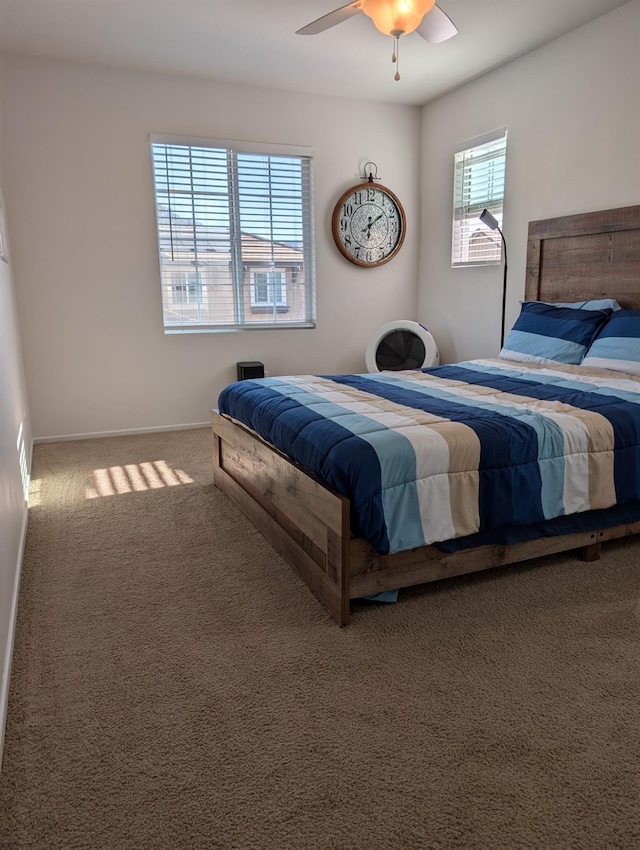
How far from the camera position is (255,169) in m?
4.66

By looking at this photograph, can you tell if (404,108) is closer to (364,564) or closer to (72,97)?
(72,97)

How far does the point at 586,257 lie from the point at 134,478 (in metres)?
3.15

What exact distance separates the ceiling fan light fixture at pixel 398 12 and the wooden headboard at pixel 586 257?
1704 millimetres

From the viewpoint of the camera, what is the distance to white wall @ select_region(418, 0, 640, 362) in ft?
11.2

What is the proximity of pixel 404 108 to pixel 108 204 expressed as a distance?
2675mm

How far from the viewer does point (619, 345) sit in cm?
312

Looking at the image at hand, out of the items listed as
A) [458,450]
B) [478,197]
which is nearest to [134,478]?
[458,450]

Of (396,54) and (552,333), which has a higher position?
(396,54)

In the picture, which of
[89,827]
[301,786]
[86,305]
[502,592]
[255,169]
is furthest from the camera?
[255,169]

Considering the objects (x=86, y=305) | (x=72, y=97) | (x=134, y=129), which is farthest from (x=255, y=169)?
(x=86, y=305)

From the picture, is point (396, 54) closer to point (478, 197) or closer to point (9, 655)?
point (478, 197)

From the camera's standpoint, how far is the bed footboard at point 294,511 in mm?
1953

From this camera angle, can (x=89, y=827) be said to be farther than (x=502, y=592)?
No

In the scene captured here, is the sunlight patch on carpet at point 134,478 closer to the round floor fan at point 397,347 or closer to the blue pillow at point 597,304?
the round floor fan at point 397,347
